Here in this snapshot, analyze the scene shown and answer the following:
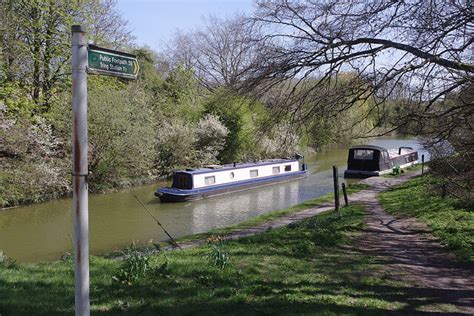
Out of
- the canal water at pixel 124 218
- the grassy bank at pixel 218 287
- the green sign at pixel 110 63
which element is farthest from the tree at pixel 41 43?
the green sign at pixel 110 63

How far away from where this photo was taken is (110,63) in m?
3.36

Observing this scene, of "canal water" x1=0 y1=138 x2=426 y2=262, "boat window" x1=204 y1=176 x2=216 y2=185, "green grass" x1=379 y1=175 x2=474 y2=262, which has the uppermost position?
"boat window" x1=204 y1=176 x2=216 y2=185

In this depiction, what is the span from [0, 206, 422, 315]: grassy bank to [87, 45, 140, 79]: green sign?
8.37 feet

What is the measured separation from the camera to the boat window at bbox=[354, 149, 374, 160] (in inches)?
1182

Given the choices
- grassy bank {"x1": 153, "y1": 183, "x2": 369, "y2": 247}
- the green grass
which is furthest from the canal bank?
grassy bank {"x1": 153, "y1": 183, "x2": 369, "y2": 247}

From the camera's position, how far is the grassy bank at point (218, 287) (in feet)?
16.2

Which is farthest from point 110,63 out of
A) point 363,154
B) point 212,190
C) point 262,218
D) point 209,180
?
point 363,154

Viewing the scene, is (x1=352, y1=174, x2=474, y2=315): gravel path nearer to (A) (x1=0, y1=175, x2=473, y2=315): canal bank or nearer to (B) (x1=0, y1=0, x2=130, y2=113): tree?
(A) (x1=0, y1=175, x2=473, y2=315): canal bank

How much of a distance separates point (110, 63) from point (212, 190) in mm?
19636

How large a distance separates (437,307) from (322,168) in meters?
30.0

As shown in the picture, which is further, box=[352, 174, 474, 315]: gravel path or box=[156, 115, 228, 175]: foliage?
box=[156, 115, 228, 175]: foliage

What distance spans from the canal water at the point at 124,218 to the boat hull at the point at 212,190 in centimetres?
31

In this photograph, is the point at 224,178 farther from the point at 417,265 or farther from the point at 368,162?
the point at 417,265

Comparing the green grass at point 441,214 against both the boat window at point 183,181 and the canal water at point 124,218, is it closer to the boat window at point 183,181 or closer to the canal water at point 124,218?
the canal water at point 124,218
